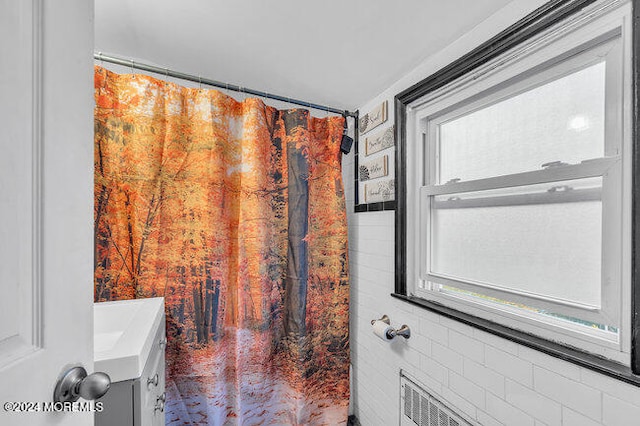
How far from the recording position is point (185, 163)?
1.46 meters

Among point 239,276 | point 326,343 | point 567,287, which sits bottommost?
point 326,343

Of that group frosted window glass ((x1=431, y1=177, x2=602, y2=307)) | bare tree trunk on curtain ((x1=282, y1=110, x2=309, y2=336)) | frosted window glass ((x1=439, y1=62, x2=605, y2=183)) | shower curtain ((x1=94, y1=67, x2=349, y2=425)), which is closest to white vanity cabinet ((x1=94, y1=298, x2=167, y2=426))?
shower curtain ((x1=94, y1=67, x2=349, y2=425))

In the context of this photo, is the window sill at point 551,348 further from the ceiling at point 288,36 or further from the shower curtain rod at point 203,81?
the shower curtain rod at point 203,81

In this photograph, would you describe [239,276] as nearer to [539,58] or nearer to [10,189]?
[10,189]

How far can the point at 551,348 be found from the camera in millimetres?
851

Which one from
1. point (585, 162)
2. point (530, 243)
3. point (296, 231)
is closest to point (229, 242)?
point (296, 231)

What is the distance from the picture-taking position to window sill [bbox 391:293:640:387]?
72 cm

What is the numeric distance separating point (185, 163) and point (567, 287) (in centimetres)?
167

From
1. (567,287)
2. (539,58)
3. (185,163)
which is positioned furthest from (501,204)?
(185,163)

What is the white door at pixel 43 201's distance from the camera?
1.23ft

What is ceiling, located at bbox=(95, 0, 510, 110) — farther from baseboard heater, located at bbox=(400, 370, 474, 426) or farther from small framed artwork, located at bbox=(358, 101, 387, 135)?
baseboard heater, located at bbox=(400, 370, 474, 426)

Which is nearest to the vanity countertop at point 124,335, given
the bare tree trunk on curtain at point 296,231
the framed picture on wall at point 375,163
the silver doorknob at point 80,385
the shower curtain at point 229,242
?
the shower curtain at point 229,242

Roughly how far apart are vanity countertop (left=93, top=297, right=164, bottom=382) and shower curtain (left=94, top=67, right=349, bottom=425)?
0.16 m

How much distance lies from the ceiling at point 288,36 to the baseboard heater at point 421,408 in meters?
1.57
